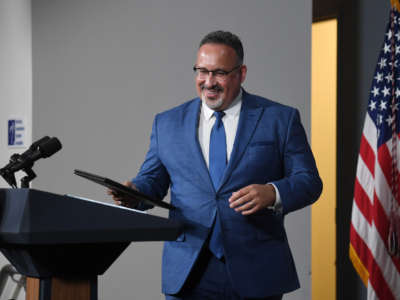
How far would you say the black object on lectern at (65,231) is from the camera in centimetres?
90

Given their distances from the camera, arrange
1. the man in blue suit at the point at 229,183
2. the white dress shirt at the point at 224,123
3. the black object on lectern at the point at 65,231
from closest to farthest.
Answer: the black object on lectern at the point at 65,231, the man in blue suit at the point at 229,183, the white dress shirt at the point at 224,123

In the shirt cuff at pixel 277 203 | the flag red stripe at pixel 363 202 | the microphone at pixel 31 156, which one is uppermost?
the microphone at pixel 31 156

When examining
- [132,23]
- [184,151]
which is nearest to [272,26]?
[132,23]

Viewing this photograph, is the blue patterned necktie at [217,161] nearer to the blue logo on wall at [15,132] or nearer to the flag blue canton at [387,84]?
the flag blue canton at [387,84]

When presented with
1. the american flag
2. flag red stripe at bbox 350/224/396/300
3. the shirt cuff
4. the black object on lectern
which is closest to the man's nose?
the shirt cuff

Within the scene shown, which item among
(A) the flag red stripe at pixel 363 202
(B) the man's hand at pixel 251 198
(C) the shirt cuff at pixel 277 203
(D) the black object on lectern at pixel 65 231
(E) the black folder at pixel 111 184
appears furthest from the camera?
(A) the flag red stripe at pixel 363 202

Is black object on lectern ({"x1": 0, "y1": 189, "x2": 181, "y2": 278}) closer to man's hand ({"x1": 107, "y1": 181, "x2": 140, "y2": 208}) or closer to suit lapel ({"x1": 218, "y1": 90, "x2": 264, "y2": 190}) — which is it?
man's hand ({"x1": 107, "y1": 181, "x2": 140, "y2": 208})

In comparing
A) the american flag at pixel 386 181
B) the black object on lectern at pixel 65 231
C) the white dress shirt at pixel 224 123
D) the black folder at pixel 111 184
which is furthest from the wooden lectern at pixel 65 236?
the american flag at pixel 386 181

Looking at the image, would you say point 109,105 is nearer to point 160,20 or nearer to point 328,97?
point 160,20

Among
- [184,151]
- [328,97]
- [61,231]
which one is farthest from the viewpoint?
[328,97]

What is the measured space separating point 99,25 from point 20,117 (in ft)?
2.77

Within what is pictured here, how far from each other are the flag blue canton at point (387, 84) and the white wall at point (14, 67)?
229cm

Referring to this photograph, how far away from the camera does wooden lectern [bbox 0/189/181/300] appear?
903mm

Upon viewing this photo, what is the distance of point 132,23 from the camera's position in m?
3.43
